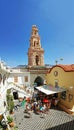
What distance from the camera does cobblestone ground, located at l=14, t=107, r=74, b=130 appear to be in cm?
1683

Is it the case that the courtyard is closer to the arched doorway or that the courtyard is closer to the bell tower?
the arched doorway

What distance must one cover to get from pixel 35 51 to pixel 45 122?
91.7ft

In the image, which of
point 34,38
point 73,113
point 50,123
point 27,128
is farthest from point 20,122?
point 34,38

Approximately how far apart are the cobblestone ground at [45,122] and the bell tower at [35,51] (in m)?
23.8

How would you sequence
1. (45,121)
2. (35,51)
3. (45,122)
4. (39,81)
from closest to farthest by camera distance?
1. (45,122)
2. (45,121)
3. (39,81)
4. (35,51)

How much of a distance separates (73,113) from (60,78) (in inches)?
281

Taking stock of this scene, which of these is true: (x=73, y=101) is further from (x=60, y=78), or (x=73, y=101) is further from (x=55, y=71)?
(x=55, y=71)

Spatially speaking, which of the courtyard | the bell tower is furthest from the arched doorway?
the courtyard

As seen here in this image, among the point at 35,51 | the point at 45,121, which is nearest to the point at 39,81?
the point at 35,51

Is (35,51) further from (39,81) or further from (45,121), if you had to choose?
(45,121)

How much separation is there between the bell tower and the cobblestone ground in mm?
23765

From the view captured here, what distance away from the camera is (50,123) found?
18.0 metres

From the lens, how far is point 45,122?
1828cm

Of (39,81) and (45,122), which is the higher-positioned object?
(39,81)
